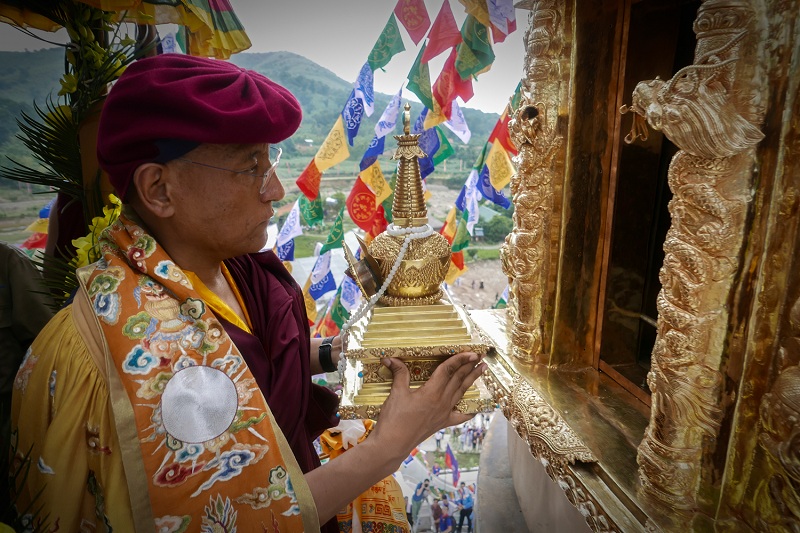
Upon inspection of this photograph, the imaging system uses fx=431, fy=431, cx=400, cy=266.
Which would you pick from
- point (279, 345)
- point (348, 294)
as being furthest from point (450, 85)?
point (279, 345)

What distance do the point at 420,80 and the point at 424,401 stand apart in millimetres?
3088

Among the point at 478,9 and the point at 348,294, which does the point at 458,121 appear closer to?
the point at 478,9

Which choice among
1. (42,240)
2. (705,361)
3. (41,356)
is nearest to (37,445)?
(41,356)

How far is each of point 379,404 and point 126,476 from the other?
0.82 m

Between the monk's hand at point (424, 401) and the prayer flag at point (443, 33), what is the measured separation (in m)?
2.91

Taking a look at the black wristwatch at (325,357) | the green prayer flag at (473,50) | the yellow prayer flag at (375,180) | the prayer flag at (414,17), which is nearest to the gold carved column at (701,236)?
the black wristwatch at (325,357)

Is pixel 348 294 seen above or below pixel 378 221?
below

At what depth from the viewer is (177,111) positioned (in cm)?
104

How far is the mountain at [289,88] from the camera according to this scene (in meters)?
2.14

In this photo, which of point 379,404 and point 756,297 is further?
point 379,404

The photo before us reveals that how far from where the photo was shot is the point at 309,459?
5.29 ft

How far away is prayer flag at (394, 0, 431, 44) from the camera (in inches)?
135

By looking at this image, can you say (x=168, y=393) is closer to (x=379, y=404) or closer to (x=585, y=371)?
(x=379, y=404)

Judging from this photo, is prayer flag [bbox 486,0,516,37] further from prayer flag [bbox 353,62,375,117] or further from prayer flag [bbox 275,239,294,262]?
prayer flag [bbox 275,239,294,262]
